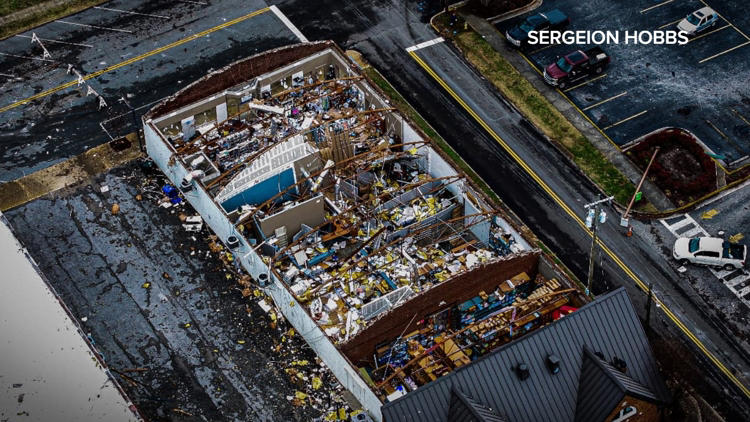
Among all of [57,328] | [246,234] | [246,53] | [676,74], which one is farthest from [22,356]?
[676,74]

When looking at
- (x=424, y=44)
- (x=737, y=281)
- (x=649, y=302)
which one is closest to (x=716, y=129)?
(x=737, y=281)

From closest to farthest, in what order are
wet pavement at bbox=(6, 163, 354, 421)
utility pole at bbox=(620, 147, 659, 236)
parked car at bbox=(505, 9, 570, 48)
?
wet pavement at bbox=(6, 163, 354, 421) < utility pole at bbox=(620, 147, 659, 236) < parked car at bbox=(505, 9, 570, 48)

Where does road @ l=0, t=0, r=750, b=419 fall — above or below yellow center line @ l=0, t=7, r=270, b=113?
below

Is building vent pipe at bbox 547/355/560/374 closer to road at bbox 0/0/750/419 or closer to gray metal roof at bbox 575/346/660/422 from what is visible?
gray metal roof at bbox 575/346/660/422

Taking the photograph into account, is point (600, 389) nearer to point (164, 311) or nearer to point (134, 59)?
point (164, 311)

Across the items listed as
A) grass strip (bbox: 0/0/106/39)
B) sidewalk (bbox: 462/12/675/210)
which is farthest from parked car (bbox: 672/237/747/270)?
grass strip (bbox: 0/0/106/39)

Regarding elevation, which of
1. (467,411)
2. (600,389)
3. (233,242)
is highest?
(233,242)
